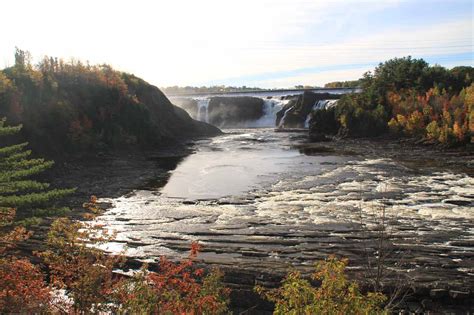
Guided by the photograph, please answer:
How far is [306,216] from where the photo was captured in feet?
70.4

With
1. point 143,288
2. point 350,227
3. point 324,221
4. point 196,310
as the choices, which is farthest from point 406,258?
point 143,288

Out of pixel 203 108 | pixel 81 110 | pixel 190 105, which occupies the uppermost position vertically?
pixel 81 110

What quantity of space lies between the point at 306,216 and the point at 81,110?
33644mm

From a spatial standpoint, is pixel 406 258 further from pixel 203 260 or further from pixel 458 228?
pixel 203 260

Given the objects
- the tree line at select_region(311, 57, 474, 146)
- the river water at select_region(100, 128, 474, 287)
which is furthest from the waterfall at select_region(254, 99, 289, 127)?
the river water at select_region(100, 128, 474, 287)

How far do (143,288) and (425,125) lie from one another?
1954 inches

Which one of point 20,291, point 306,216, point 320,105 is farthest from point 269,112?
point 20,291

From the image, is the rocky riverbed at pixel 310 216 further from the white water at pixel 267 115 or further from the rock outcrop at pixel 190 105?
the rock outcrop at pixel 190 105

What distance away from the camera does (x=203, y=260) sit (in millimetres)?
15930

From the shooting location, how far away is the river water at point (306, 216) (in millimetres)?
15875

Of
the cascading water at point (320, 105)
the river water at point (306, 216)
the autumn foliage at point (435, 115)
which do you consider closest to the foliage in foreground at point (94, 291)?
the river water at point (306, 216)

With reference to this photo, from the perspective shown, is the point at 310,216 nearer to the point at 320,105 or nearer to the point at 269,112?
the point at 320,105

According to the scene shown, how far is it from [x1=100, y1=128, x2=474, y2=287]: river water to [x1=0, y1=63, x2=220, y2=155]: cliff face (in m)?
12.1

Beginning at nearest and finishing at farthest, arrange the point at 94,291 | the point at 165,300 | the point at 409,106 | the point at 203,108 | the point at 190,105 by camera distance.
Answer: the point at 165,300, the point at 94,291, the point at 409,106, the point at 203,108, the point at 190,105
